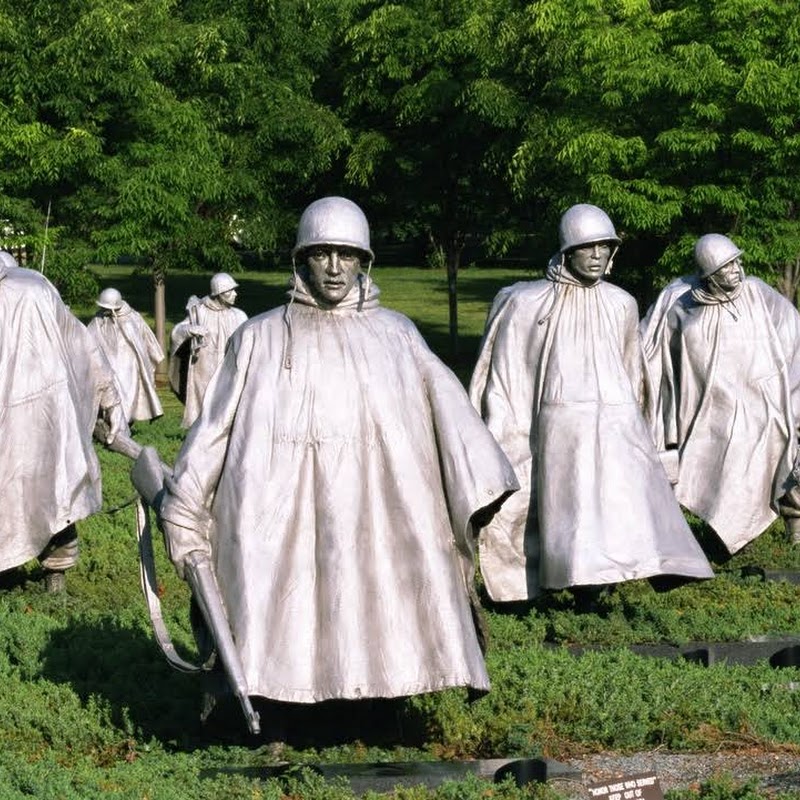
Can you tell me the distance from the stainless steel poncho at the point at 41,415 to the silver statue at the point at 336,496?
5.19 metres

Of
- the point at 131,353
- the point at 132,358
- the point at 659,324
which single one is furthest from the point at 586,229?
the point at 131,353

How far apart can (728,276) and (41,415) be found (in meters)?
4.55

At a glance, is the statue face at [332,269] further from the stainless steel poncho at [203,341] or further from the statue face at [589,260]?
the stainless steel poncho at [203,341]

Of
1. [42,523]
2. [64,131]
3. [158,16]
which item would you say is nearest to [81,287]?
[64,131]

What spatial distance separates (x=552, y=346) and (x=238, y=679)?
5.02 meters

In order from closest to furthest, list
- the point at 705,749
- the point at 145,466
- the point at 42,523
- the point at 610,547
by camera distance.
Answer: the point at 145,466 → the point at 705,749 → the point at 610,547 → the point at 42,523

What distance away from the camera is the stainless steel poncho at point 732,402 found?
50.6 ft

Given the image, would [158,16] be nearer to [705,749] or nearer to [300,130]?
[300,130]

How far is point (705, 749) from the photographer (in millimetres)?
9578

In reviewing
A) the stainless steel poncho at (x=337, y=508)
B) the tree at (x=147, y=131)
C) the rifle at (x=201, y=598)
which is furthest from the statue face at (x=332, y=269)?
the tree at (x=147, y=131)

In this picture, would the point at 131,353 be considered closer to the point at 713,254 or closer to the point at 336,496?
the point at 713,254

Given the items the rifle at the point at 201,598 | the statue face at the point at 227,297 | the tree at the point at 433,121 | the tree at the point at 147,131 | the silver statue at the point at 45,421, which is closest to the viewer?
the rifle at the point at 201,598

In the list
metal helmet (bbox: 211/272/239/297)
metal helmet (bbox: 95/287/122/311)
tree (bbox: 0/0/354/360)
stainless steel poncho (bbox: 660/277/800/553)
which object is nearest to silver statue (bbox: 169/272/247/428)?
metal helmet (bbox: 211/272/239/297)

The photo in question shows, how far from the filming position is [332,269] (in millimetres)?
8602
